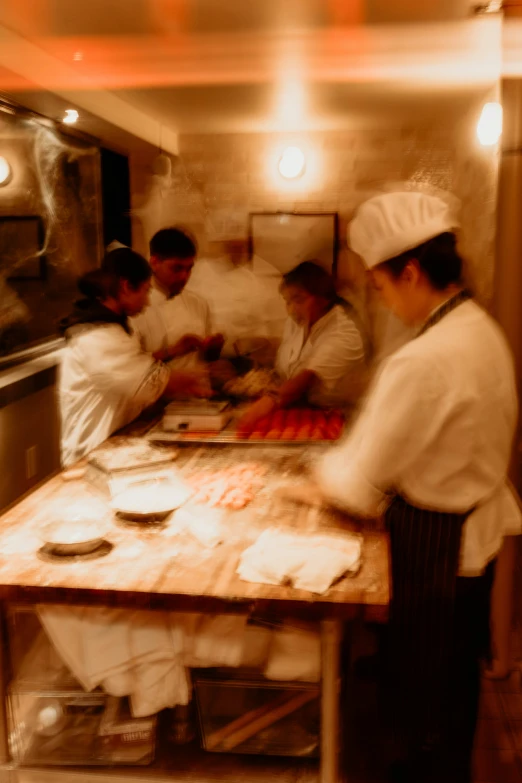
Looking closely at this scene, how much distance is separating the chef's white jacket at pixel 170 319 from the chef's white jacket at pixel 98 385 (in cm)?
28

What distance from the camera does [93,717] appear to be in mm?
1705

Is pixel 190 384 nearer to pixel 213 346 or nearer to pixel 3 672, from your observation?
pixel 213 346

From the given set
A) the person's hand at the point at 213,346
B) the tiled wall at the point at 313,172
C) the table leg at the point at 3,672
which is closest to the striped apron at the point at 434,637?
the table leg at the point at 3,672

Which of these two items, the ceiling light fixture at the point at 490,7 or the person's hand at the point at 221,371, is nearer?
the ceiling light fixture at the point at 490,7

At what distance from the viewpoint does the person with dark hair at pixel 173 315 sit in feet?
9.98

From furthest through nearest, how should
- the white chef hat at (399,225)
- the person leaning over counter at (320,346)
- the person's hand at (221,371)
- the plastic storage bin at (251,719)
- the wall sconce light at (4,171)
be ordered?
the wall sconce light at (4,171)
the person's hand at (221,371)
the person leaning over counter at (320,346)
the plastic storage bin at (251,719)
the white chef hat at (399,225)

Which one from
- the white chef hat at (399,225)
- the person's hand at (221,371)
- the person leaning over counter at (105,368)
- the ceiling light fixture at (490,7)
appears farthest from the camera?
the person's hand at (221,371)

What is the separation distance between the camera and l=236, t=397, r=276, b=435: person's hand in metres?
2.52

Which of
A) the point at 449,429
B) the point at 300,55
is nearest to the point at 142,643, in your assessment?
the point at 449,429

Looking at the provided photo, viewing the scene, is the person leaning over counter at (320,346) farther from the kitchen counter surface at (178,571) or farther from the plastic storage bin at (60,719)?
the plastic storage bin at (60,719)

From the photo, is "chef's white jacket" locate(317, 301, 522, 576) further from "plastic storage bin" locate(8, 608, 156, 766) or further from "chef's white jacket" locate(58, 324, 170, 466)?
"chef's white jacket" locate(58, 324, 170, 466)

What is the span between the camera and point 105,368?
266cm

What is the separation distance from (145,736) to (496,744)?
1.00 m

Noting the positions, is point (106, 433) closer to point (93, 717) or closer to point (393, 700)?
point (93, 717)
